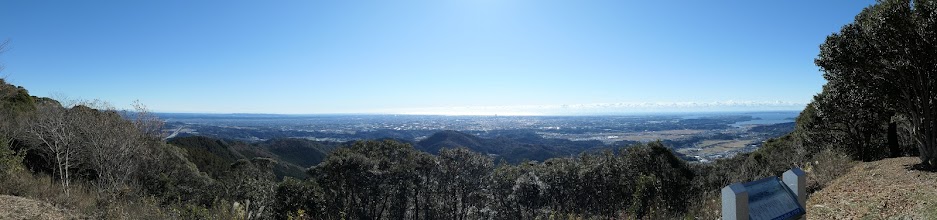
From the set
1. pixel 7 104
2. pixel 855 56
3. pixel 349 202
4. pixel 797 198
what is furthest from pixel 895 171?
pixel 7 104

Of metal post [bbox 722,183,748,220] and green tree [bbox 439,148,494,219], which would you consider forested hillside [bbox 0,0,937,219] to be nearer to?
green tree [bbox 439,148,494,219]

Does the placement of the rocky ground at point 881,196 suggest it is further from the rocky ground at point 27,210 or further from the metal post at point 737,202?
the rocky ground at point 27,210

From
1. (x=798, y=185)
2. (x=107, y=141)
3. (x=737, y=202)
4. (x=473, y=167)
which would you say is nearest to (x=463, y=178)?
(x=473, y=167)

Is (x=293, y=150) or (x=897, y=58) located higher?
(x=897, y=58)

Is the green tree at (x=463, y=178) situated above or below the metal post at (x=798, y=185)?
below

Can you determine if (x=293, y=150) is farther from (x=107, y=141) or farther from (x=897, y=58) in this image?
(x=897, y=58)

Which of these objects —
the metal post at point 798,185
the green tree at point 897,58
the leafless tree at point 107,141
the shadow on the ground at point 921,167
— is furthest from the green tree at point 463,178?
the metal post at point 798,185

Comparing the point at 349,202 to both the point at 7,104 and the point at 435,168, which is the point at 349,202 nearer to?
the point at 435,168
